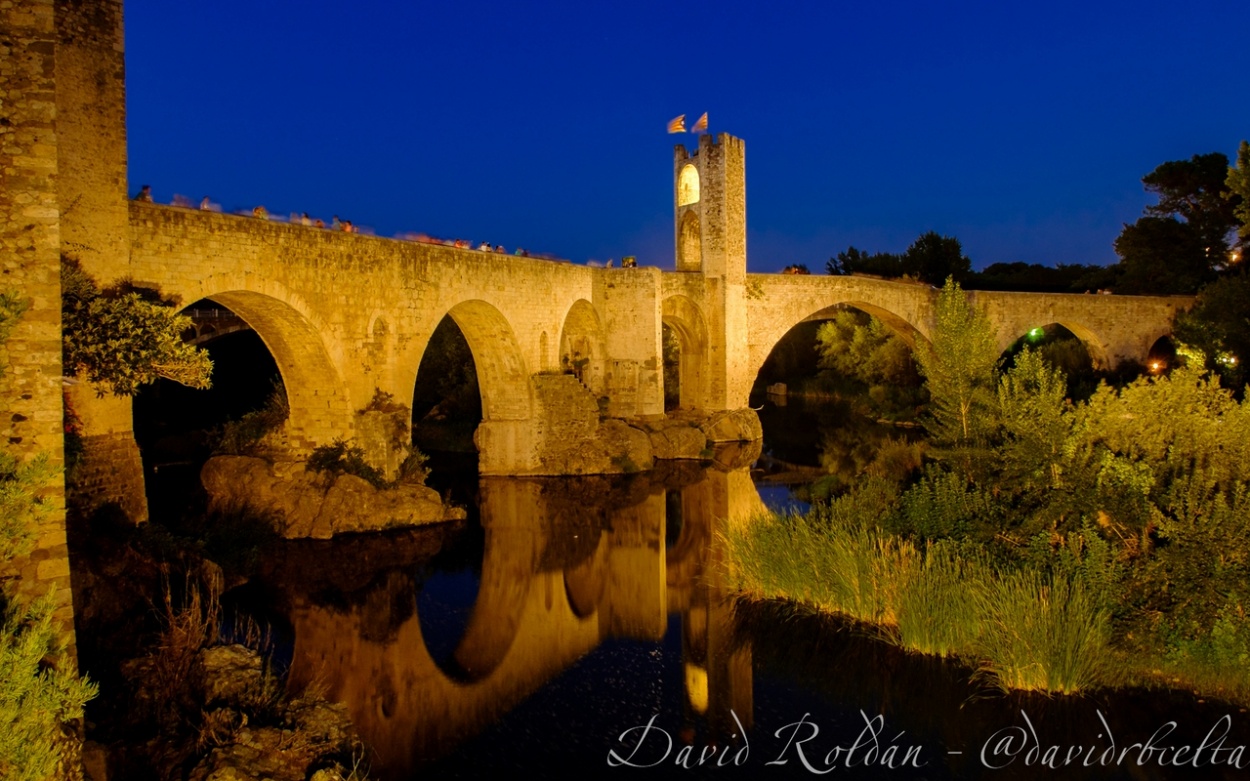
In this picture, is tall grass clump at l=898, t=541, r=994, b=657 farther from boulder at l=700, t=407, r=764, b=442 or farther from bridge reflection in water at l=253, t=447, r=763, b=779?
boulder at l=700, t=407, r=764, b=442

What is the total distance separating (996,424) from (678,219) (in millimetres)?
19288

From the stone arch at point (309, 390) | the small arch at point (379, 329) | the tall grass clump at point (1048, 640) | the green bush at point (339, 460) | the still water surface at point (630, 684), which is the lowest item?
the still water surface at point (630, 684)

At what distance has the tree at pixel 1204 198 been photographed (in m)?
35.1

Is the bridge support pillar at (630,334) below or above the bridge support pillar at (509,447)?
above

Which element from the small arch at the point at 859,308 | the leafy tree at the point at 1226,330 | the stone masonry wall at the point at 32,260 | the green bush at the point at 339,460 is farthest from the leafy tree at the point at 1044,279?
the stone masonry wall at the point at 32,260

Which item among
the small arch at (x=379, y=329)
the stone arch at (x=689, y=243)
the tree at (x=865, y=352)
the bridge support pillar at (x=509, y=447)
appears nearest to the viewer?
the small arch at (x=379, y=329)

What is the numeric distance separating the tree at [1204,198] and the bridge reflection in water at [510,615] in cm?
2906

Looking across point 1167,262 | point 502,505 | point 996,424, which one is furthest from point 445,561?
point 1167,262

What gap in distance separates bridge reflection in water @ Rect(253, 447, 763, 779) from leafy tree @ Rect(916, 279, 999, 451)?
12.3 ft

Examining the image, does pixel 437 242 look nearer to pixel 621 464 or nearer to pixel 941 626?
pixel 621 464

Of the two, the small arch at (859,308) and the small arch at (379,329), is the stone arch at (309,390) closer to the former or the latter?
the small arch at (379,329)

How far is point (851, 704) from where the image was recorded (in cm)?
795

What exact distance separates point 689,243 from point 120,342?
21.9 meters

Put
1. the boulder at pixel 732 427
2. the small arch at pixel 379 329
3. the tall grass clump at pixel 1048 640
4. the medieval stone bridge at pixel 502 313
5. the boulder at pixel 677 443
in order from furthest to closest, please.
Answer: the boulder at pixel 732 427 → the boulder at pixel 677 443 → the small arch at pixel 379 329 → the medieval stone bridge at pixel 502 313 → the tall grass clump at pixel 1048 640
